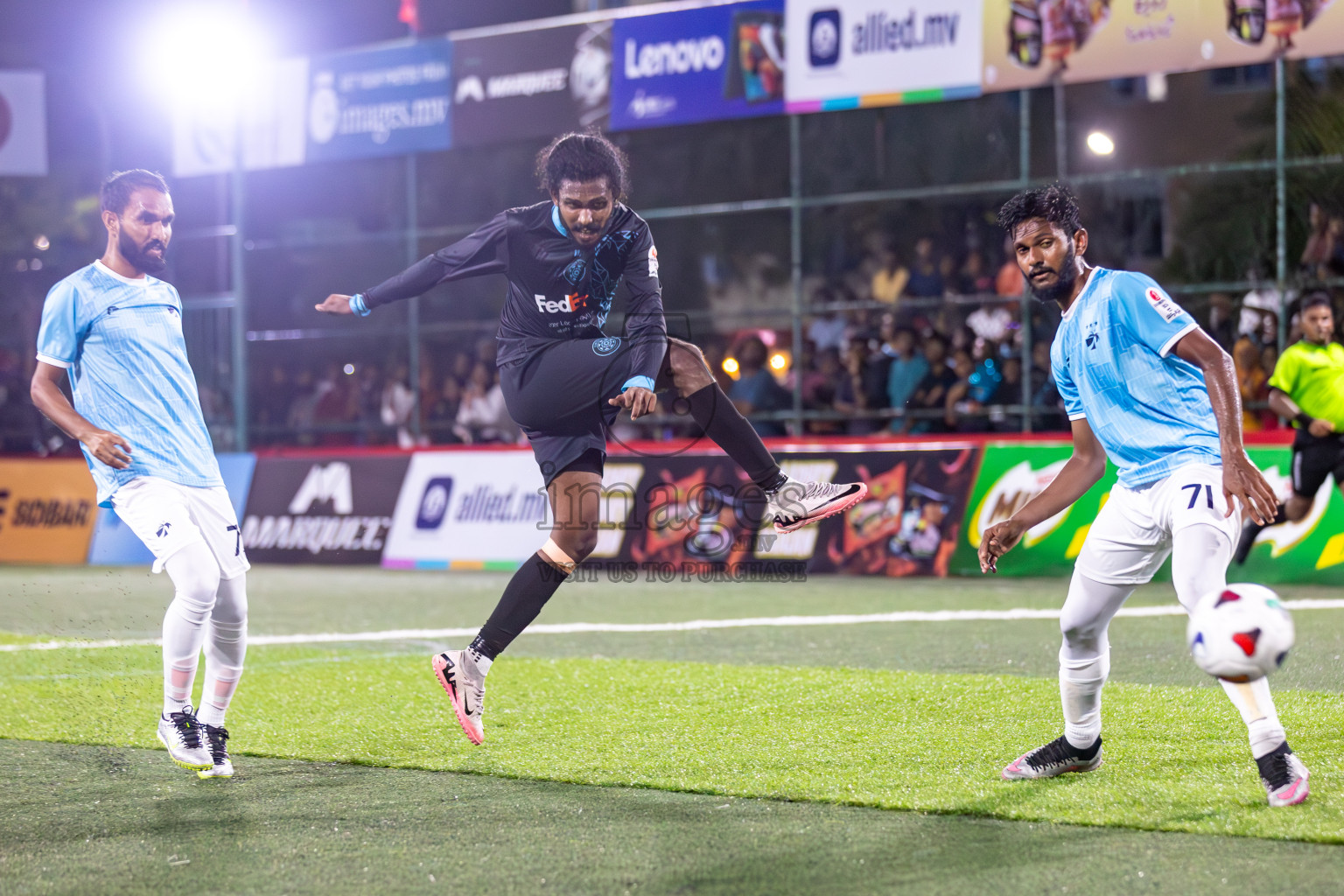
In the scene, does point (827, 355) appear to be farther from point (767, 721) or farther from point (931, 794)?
point (931, 794)

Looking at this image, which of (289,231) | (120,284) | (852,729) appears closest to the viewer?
(120,284)

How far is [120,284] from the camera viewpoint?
19.5 feet

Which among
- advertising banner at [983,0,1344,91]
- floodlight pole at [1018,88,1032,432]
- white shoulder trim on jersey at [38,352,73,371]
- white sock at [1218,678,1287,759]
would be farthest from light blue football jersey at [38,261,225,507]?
advertising banner at [983,0,1344,91]

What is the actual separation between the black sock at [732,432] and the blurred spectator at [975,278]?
1084cm

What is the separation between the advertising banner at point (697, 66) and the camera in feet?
56.5

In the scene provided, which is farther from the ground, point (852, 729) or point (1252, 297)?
point (1252, 297)

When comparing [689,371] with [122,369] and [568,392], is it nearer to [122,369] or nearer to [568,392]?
[568,392]

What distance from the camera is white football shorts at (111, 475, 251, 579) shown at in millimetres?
5758

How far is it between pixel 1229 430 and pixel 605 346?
8.10ft

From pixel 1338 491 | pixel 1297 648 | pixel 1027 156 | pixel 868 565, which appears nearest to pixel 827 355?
pixel 1027 156

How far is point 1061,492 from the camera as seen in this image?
5492 mm

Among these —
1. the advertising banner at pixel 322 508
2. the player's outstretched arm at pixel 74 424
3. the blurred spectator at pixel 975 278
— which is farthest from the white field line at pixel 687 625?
the blurred spectator at pixel 975 278

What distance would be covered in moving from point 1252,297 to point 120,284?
1250 centimetres

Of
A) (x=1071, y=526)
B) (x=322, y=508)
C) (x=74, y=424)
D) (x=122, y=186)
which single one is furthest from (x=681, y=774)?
(x=322, y=508)
